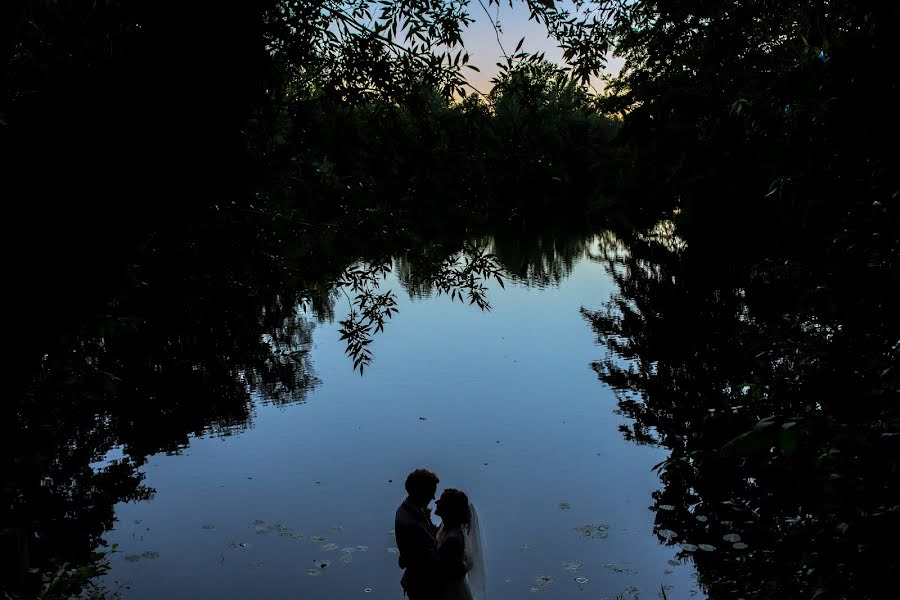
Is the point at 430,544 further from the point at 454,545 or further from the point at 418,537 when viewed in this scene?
the point at 454,545

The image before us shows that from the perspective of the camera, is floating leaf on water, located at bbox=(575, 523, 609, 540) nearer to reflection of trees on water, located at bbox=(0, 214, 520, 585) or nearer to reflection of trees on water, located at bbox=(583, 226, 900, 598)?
reflection of trees on water, located at bbox=(583, 226, 900, 598)

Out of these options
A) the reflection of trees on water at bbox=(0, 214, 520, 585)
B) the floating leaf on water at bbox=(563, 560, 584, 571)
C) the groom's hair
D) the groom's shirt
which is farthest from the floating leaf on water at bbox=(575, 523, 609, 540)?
the groom's hair

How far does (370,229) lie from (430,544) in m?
4.29

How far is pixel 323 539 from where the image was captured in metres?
9.23

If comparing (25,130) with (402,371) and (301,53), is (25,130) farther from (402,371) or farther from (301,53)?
(402,371)

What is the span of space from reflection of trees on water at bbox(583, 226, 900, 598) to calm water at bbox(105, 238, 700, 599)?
0.73 metres

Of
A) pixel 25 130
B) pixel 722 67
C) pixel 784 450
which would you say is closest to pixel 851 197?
pixel 784 450

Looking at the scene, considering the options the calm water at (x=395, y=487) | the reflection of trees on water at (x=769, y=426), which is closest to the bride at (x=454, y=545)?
the reflection of trees on water at (x=769, y=426)

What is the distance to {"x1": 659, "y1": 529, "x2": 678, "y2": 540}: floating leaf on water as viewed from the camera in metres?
9.06

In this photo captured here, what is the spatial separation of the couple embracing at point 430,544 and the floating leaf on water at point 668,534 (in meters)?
4.11

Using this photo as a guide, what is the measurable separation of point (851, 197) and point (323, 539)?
7791mm

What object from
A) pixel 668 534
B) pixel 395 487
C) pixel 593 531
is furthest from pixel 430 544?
pixel 395 487

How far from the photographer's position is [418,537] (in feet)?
18.1

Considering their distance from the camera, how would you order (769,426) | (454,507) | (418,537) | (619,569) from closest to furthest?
(769,426) → (418,537) → (454,507) → (619,569)
